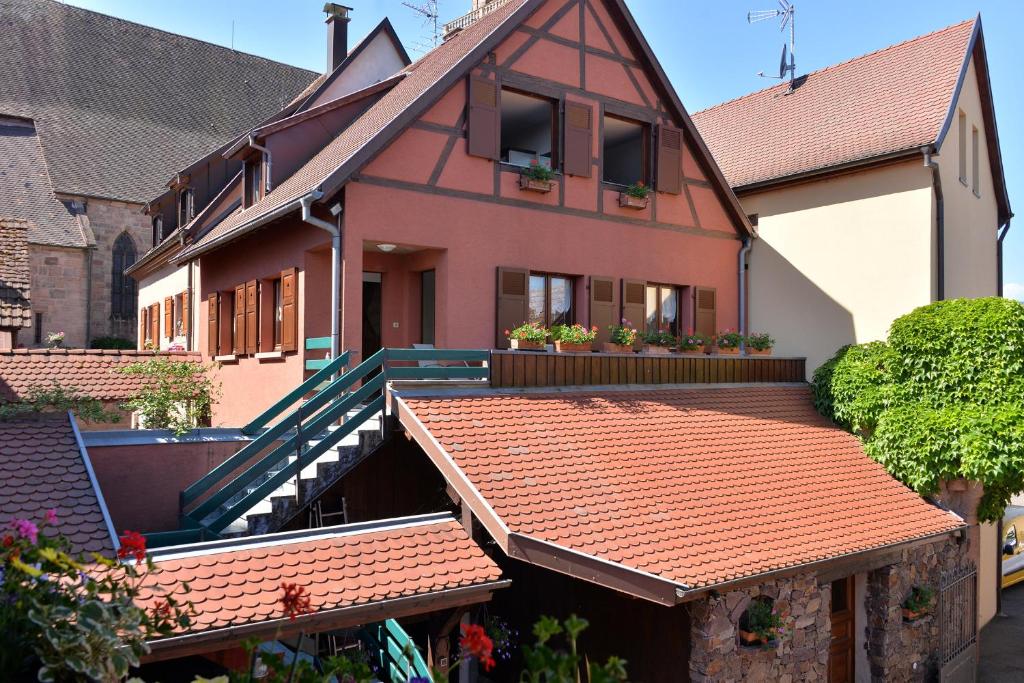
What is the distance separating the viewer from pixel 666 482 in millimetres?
9359

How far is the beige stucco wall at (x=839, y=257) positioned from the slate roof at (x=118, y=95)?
22985mm

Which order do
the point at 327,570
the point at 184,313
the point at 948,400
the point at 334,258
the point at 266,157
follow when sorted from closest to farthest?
the point at 327,570
the point at 334,258
the point at 948,400
the point at 266,157
the point at 184,313

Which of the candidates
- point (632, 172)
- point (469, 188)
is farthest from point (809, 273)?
point (469, 188)

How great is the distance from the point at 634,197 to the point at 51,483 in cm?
969

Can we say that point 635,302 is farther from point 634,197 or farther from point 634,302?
point 634,197

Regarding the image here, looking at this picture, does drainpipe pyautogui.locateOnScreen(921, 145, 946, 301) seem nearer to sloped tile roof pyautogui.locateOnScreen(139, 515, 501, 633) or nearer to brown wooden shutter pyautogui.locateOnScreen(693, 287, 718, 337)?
brown wooden shutter pyautogui.locateOnScreen(693, 287, 718, 337)

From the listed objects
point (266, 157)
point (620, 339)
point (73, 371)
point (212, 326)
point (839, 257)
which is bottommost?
point (73, 371)

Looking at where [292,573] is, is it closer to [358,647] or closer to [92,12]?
[358,647]

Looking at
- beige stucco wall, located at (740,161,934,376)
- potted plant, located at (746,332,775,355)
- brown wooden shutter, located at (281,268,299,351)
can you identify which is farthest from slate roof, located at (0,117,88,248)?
potted plant, located at (746,332,775,355)

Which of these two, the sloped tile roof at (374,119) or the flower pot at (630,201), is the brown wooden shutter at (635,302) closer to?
the flower pot at (630,201)

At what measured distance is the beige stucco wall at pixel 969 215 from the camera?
14.4 metres

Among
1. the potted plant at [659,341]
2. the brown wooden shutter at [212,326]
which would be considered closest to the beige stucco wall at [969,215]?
the potted plant at [659,341]

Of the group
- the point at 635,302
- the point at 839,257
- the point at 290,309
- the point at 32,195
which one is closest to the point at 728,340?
the point at 635,302

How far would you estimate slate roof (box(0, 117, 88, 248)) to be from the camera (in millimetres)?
26656
